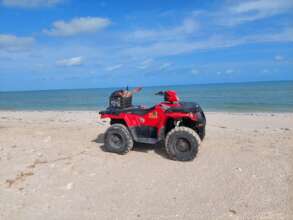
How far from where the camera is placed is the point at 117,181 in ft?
15.7

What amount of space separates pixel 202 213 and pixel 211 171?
1538 mm

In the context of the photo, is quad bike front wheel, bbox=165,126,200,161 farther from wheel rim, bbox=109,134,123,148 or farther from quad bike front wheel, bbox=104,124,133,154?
wheel rim, bbox=109,134,123,148

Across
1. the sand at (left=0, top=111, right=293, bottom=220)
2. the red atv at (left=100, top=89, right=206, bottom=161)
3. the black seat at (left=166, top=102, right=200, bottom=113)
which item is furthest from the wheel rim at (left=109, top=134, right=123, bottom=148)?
the black seat at (left=166, top=102, right=200, bottom=113)

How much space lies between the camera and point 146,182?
15.5 ft

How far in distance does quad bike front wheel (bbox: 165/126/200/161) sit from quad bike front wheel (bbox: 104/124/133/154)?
1.02 metres

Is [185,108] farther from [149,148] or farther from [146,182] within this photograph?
[146,182]

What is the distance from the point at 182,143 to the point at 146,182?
141 centimetres

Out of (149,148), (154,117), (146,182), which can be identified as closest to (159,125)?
(154,117)

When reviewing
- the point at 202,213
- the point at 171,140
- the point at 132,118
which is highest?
the point at 132,118

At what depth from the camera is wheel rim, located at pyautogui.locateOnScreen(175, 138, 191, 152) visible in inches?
226

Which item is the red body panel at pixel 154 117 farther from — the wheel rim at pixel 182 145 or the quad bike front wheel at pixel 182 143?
the wheel rim at pixel 182 145

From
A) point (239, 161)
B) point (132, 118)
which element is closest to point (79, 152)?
point (132, 118)

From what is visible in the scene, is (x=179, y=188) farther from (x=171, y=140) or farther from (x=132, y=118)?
(x=132, y=118)

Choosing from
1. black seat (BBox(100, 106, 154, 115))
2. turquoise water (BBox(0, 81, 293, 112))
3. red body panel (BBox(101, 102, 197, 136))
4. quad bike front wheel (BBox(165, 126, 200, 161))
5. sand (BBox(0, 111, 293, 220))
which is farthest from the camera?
turquoise water (BBox(0, 81, 293, 112))
